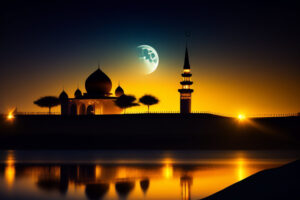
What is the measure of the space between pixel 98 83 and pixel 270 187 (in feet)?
213

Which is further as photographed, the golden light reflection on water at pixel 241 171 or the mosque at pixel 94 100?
the mosque at pixel 94 100

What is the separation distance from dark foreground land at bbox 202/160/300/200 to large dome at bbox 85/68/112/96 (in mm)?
61600

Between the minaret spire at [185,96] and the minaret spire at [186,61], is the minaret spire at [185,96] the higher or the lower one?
the lower one

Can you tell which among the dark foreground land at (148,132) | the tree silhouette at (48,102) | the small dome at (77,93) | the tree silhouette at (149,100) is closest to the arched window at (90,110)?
the small dome at (77,93)

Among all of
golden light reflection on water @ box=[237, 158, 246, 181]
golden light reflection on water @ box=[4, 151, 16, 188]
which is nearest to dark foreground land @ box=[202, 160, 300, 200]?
golden light reflection on water @ box=[237, 158, 246, 181]

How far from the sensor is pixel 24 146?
79125mm

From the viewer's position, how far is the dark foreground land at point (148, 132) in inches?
2970

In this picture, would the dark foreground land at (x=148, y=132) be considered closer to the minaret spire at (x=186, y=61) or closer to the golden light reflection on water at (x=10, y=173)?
the minaret spire at (x=186, y=61)

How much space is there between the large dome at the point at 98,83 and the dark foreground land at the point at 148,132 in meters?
4.79

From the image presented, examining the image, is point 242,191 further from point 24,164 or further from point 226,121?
point 226,121

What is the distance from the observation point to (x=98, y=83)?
8450 centimetres

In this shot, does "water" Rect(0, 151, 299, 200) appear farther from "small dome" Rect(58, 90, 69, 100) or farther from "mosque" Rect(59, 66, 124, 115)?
"small dome" Rect(58, 90, 69, 100)

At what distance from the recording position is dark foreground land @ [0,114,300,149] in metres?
75.4

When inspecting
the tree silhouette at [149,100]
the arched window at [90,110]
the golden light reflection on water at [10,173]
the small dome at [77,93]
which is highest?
the small dome at [77,93]
